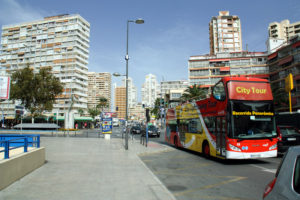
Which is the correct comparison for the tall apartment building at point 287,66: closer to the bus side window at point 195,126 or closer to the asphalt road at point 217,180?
the bus side window at point 195,126

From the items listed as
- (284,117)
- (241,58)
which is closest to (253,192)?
(284,117)

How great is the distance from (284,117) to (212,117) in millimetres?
9894

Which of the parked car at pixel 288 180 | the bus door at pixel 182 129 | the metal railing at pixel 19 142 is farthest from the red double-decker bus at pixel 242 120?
the metal railing at pixel 19 142

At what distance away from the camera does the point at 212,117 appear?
425 inches

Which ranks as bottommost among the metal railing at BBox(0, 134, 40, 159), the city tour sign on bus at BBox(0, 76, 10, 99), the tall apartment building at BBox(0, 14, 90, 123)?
the metal railing at BBox(0, 134, 40, 159)

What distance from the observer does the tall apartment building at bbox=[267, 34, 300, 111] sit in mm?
42719

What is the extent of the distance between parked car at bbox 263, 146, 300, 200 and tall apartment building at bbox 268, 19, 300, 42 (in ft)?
328

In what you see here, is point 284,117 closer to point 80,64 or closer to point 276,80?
point 276,80

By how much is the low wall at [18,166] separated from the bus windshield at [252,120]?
7680mm

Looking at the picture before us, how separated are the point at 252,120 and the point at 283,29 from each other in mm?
96147

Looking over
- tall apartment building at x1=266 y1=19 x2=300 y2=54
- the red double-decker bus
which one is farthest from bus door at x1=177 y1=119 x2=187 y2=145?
tall apartment building at x1=266 y1=19 x2=300 y2=54

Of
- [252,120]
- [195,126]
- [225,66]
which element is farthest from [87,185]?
[225,66]

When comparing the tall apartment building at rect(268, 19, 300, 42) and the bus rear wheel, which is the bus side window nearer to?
the bus rear wheel

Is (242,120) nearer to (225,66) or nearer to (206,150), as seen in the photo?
(206,150)
